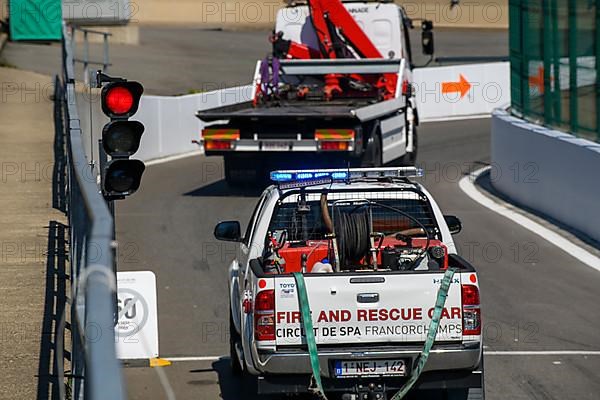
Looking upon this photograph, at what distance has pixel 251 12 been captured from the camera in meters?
60.9

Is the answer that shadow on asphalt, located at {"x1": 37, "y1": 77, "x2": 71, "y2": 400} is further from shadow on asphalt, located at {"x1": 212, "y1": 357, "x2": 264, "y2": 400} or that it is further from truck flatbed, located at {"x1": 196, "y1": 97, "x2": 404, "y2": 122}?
truck flatbed, located at {"x1": 196, "y1": 97, "x2": 404, "y2": 122}

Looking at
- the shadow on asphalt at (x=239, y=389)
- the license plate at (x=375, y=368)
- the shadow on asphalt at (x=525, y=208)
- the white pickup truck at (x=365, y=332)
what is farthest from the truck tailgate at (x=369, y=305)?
the shadow on asphalt at (x=525, y=208)

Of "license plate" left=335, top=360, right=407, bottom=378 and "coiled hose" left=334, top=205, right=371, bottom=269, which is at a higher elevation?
"coiled hose" left=334, top=205, right=371, bottom=269

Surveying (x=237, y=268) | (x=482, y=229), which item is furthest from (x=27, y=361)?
(x=482, y=229)

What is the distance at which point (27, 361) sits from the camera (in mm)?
8781

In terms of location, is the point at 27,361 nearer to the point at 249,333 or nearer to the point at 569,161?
the point at 249,333

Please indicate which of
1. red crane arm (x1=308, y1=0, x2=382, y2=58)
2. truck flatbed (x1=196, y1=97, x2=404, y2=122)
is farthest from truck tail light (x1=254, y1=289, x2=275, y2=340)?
red crane arm (x1=308, y1=0, x2=382, y2=58)

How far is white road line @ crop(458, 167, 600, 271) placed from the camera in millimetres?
14570

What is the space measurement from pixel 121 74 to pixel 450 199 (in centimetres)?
2124

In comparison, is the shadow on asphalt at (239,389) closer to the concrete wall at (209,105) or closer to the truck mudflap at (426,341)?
the truck mudflap at (426,341)

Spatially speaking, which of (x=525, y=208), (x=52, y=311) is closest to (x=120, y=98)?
(x=52, y=311)

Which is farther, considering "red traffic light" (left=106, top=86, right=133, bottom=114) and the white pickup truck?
"red traffic light" (left=106, top=86, right=133, bottom=114)

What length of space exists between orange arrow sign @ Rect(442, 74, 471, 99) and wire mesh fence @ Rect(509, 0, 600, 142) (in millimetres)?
11434

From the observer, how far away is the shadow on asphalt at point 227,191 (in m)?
20.4
